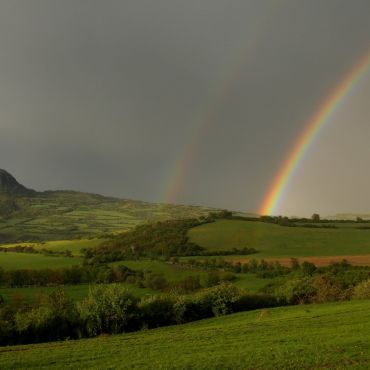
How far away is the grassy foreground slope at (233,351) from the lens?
896 inches

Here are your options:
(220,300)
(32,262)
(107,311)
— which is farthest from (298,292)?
(32,262)

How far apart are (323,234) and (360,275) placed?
50877 mm

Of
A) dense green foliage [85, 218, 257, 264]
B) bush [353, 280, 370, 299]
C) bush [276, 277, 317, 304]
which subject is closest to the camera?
bush [353, 280, 370, 299]

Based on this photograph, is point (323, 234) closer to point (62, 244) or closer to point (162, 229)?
point (162, 229)

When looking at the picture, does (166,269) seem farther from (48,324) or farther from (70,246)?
(48,324)

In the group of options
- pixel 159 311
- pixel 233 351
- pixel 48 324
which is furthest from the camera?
pixel 159 311

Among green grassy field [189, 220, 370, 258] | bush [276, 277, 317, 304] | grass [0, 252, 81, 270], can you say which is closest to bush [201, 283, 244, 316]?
bush [276, 277, 317, 304]

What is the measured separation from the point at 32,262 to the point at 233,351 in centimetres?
10457

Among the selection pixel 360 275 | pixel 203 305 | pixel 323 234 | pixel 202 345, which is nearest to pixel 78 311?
pixel 203 305

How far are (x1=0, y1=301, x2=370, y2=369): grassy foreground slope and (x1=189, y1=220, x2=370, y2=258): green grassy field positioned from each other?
83.1 m

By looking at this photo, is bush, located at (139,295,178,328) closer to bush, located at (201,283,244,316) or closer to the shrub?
bush, located at (201,283,244,316)

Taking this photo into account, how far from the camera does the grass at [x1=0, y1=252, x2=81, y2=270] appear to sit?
113 meters

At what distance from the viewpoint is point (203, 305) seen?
180 feet

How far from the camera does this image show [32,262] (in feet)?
394
